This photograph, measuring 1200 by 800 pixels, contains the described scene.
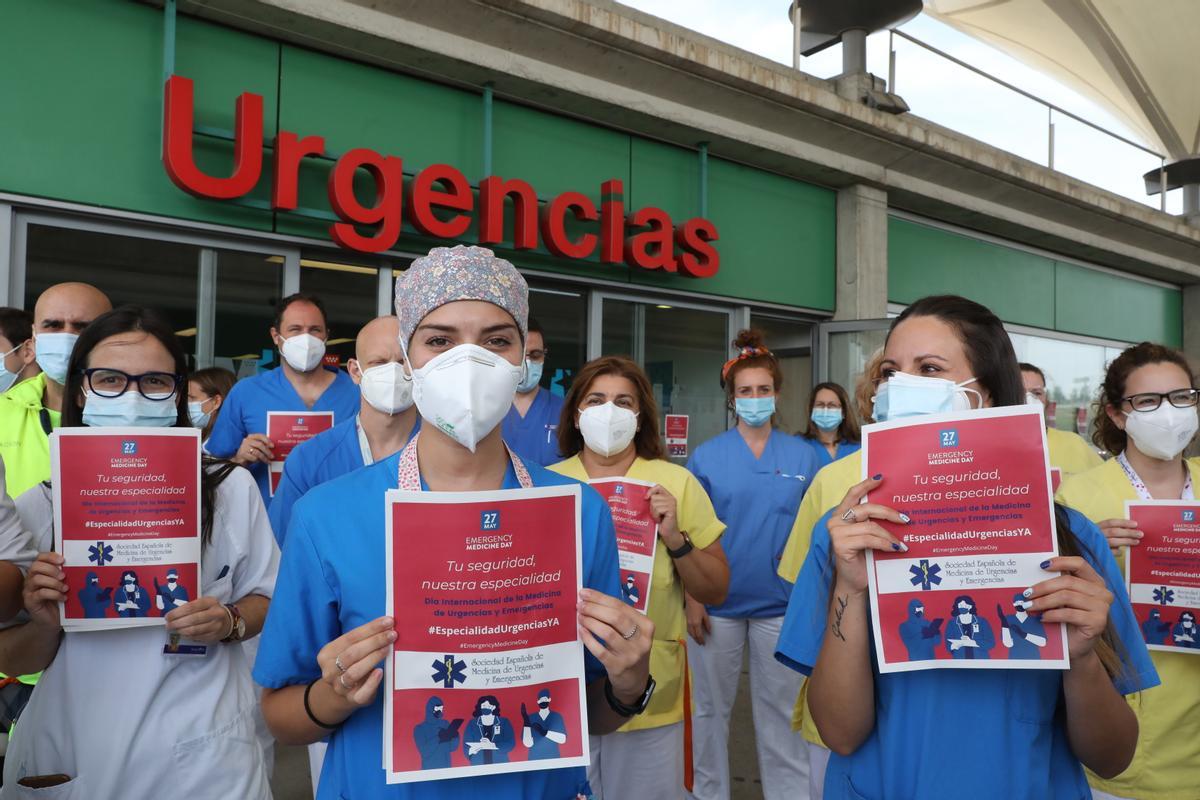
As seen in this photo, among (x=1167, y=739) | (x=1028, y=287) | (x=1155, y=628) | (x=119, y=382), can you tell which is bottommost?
(x=1167, y=739)

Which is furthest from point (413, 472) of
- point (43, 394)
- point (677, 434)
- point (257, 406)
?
point (677, 434)

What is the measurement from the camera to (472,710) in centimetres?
132

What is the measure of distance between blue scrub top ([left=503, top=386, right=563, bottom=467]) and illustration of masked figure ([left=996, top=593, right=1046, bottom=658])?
9.24 feet

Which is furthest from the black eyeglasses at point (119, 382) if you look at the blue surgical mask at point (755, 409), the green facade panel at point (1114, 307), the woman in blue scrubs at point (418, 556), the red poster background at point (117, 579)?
the green facade panel at point (1114, 307)

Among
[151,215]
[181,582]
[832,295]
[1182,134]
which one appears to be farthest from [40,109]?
[1182,134]

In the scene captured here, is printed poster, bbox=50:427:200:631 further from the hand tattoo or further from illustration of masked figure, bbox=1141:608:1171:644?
illustration of masked figure, bbox=1141:608:1171:644

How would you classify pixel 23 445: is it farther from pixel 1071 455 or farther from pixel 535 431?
pixel 1071 455

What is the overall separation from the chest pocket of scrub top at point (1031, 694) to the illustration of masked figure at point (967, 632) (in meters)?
0.16

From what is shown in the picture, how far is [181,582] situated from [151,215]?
4140mm

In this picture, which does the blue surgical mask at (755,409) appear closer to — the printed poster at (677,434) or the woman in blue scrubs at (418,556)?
the woman in blue scrubs at (418,556)

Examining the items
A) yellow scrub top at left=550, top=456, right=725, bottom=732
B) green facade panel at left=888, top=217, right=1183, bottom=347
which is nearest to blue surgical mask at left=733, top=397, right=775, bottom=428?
yellow scrub top at left=550, top=456, right=725, bottom=732

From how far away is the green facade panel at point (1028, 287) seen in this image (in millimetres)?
9938

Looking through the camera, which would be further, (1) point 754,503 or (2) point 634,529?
(1) point 754,503

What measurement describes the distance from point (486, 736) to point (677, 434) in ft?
21.9
